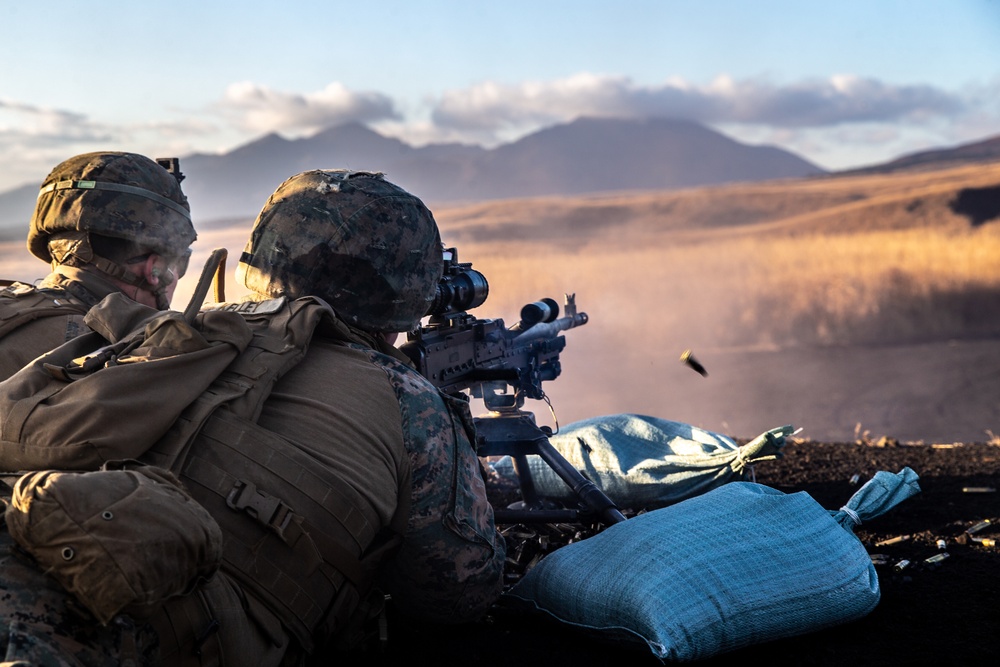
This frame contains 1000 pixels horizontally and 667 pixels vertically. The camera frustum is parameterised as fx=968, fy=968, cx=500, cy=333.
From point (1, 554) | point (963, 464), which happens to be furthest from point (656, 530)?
point (963, 464)

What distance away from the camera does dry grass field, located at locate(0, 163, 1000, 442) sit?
16.9 meters

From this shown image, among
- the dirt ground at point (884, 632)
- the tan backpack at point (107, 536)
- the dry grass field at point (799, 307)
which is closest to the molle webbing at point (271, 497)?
the tan backpack at point (107, 536)

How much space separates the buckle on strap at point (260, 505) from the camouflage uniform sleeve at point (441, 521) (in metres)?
0.45

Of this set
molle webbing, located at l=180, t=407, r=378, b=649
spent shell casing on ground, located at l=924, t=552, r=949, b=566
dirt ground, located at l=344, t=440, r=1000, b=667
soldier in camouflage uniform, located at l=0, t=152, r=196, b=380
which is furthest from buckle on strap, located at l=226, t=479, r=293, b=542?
spent shell casing on ground, located at l=924, t=552, r=949, b=566

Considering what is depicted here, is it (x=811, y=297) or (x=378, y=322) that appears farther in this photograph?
(x=811, y=297)

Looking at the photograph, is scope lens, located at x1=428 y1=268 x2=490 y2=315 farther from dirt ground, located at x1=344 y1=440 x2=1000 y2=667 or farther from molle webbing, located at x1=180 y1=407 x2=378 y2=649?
molle webbing, located at x1=180 y1=407 x2=378 y2=649

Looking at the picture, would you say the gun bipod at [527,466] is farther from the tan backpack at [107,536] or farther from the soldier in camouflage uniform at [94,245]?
the tan backpack at [107,536]

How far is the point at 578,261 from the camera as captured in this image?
22.7m

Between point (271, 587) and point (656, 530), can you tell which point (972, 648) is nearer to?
point (656, 530)

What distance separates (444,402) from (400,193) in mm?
794

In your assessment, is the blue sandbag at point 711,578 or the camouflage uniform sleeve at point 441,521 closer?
the camouflage uniform sleeve at point 441,521

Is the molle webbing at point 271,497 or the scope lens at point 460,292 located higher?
the scope lens at point 460,292

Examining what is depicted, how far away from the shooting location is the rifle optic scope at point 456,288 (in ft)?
13.0

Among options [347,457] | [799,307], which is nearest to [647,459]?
[347,457]
